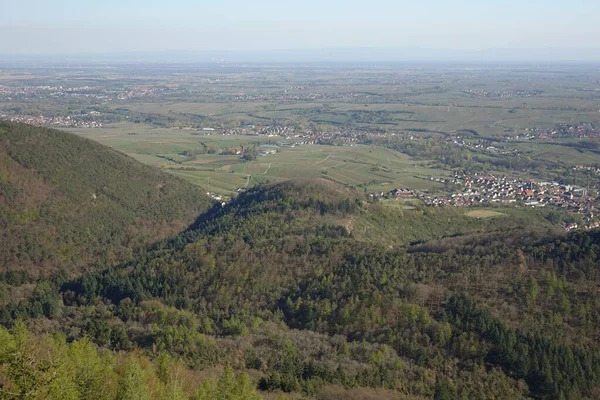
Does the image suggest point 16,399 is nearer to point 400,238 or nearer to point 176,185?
point 400,238

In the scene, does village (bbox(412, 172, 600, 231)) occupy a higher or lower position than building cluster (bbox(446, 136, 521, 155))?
lower

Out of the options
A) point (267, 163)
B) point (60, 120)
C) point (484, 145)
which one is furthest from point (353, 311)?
point (60, 120)

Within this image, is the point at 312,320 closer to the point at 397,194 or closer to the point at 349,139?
the point at 397,194

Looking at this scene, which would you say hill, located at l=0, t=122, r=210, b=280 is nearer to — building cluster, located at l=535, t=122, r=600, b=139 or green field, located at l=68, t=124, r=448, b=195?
green field, located at l=68, t=124, r=448, b=195

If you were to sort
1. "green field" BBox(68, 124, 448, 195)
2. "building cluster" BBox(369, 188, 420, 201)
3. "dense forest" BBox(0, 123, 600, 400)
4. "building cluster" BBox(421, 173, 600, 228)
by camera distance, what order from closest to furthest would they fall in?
"dense forest" BBox(0, 123, 600, 400)
"building cluster" BBox(421, 173, 600, 228)
"building cluster" BBox(369, 188, 420, 201)
"green field" BBox(68, 124, 448, 195)

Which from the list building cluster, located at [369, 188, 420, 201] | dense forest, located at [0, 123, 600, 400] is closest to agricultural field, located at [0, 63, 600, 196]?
building cluster, located at [369, 188, 420, 201]

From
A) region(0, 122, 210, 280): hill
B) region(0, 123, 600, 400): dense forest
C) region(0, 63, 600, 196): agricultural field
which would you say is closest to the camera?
region(0, 123, 600, 400): dense forest
